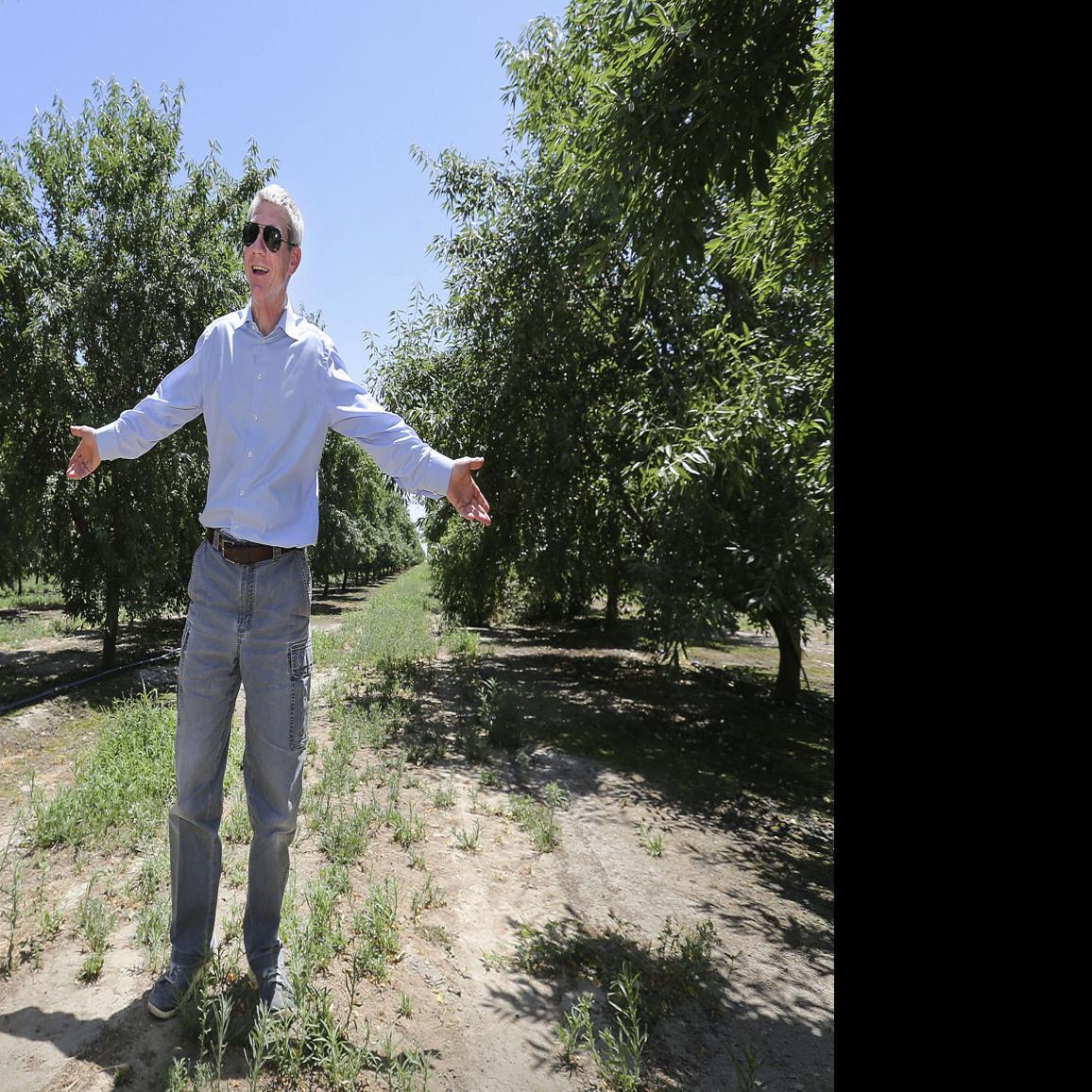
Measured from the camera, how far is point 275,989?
2.82 m

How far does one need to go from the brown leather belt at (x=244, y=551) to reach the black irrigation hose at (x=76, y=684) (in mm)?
6864

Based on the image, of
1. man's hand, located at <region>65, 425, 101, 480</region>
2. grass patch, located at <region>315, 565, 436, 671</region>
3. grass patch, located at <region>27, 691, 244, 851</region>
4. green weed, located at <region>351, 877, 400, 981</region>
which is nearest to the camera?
man's hand, located at <region>65, 425, 101, 480</region>

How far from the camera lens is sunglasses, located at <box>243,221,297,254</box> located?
288cm

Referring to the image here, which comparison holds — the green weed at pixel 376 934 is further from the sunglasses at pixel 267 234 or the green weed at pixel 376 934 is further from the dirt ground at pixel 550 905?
the sunglasses at pixel 267 234

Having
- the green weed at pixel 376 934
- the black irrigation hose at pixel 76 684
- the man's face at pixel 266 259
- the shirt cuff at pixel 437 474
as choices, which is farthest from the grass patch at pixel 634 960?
the black irrigation hose at pixel 76 684

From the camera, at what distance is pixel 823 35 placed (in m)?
4.34

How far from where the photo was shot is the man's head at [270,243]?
2889 mm

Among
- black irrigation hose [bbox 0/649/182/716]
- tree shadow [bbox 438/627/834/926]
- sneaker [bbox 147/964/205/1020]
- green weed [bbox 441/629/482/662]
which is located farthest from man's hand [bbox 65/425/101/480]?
green weed [bbox 441/629/482/662]

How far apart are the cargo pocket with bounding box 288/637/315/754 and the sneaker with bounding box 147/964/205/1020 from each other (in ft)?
3.09

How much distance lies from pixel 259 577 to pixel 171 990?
157cm

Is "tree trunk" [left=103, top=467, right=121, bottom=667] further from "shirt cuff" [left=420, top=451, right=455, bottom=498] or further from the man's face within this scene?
"shirt cuff" [left=420, top=451, right=455, bottom=498]

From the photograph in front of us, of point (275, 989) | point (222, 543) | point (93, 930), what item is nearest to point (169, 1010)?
point (275, 989)
